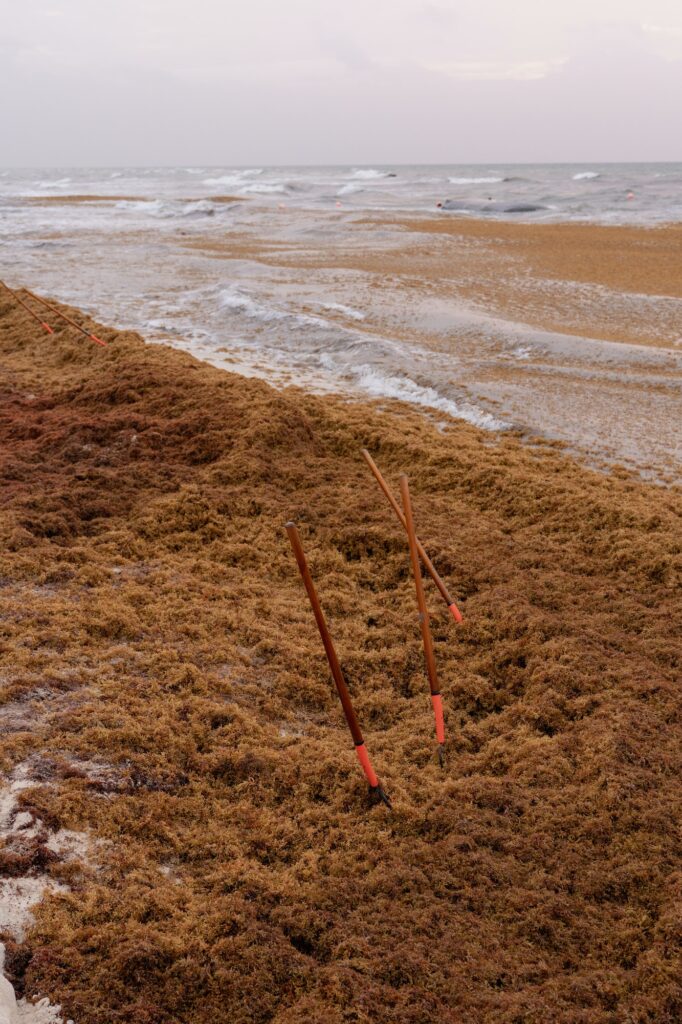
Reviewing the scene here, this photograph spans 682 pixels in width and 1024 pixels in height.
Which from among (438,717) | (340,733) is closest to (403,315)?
(340,733)

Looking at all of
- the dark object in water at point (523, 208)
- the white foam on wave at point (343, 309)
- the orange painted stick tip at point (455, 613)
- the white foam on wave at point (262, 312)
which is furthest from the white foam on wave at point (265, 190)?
the orange painted stick tip at point (455, 613)

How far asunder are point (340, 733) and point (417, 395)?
5683 millimetres

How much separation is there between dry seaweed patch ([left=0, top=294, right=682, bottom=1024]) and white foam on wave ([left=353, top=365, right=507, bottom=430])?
1.26 m

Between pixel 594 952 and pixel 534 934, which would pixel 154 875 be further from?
pixel 594 952

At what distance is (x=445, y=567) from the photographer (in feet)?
16.5

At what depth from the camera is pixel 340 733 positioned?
3709 millimetres

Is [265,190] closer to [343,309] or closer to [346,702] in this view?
[343,309]

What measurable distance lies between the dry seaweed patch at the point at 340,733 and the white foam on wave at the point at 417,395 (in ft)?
4.12

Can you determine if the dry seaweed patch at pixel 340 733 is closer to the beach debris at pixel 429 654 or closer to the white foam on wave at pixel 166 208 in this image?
the beach debris at pixel 429 654

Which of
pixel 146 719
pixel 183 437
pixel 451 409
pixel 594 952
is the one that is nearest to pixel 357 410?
pixel 451 409

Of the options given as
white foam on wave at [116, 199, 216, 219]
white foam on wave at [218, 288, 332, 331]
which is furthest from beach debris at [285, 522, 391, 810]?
white foam on wave at [116, 199, 216, 219]

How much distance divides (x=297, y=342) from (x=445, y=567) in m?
7.03

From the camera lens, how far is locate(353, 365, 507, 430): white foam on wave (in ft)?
26.1

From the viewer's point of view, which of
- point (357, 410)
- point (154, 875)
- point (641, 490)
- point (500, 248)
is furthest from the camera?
point (500, 248)
